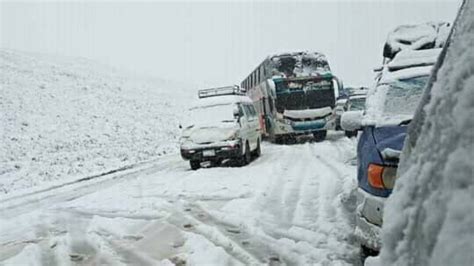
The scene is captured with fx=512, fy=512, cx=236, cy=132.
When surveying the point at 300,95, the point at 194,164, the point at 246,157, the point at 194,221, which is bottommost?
the point at 194,221

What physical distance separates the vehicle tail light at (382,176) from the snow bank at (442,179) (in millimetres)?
2971

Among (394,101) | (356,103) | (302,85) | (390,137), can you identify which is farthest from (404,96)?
(356,103)

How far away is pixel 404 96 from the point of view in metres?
5.38

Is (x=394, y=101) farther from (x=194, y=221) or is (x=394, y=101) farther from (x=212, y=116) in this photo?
(x=212, y=116)

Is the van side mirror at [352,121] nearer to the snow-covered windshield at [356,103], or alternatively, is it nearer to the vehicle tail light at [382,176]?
the vehicle tail light at [382,176]

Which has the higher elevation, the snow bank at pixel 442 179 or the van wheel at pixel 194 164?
the snow bank at pixel 442 179

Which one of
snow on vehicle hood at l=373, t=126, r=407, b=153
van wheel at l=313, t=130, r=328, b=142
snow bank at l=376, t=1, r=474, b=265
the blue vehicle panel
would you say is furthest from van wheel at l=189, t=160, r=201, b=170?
snow bank at l=376, t=1, r=474, b=265

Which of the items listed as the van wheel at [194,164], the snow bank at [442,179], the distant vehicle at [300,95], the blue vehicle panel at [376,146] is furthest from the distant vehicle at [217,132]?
the snow bank at [442,179]

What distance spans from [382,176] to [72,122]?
30.9m

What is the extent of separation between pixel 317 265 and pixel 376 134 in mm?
1364

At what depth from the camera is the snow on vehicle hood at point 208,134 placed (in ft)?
44.5

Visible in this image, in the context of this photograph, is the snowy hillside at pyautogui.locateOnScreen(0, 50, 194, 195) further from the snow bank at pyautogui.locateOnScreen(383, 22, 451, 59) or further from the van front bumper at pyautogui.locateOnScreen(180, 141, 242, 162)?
the snow bank at pyautogui.locateOnScreen(383, 22, 451, 59)

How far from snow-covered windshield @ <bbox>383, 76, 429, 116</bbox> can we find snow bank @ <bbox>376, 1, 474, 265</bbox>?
3.92 m

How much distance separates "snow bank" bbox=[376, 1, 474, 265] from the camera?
101 cm
